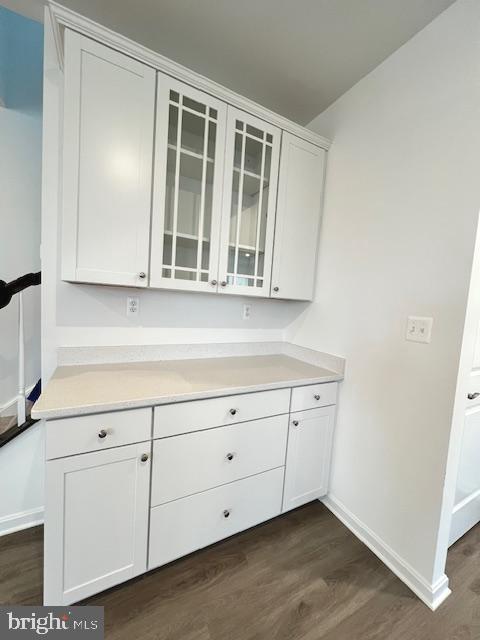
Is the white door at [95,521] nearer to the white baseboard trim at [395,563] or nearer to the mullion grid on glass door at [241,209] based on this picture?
the mullion grid on glass door at [241,209]

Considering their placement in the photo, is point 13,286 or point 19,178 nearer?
point 13,286

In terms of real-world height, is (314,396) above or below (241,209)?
below

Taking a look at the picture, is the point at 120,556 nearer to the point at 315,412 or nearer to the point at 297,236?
the point at 315,412

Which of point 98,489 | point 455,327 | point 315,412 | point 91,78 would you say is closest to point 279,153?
point 91,78

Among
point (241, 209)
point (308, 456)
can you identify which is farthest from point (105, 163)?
point (308, 456)

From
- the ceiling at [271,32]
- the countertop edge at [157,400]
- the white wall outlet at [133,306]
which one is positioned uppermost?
the ceiling at [271,32]

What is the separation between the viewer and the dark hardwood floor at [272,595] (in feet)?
3.58

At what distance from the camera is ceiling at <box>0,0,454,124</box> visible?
123cm

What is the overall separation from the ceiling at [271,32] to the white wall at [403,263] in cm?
12

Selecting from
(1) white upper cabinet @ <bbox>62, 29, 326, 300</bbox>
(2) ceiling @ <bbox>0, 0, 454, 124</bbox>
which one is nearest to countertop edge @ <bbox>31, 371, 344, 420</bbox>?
(1) white upper cabinet @ <bbox>62, 29, 326, 300</bbox>

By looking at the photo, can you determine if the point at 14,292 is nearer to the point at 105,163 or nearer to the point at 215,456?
the point at 105,163

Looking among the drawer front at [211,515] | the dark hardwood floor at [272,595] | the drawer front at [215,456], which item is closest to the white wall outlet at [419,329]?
the drawer front at [215,456]

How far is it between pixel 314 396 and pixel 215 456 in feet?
2.15

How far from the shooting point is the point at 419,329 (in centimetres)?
129
